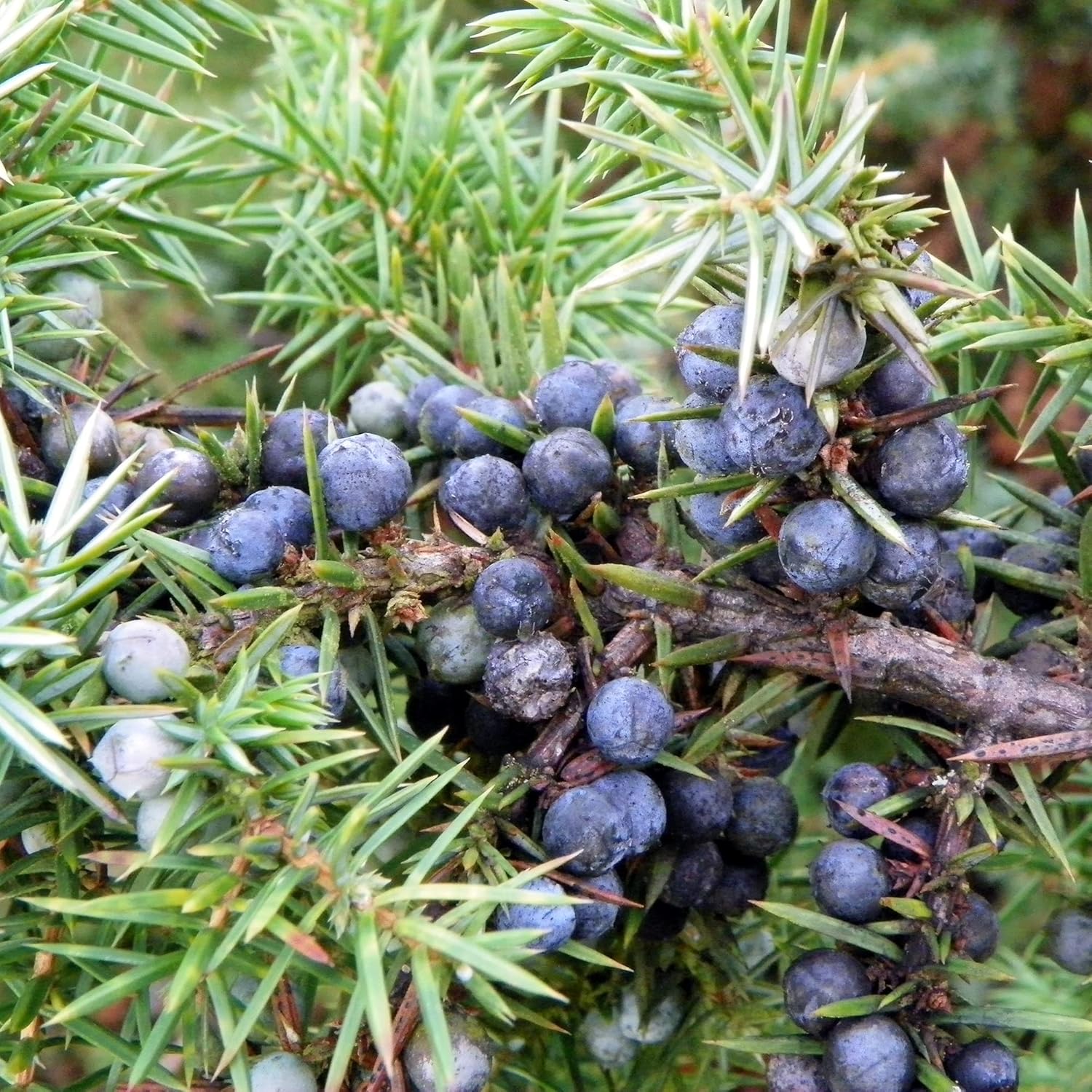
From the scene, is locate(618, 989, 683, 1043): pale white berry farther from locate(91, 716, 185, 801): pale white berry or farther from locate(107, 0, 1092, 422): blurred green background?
locate(107, 0, 1092, 422): blurred green background

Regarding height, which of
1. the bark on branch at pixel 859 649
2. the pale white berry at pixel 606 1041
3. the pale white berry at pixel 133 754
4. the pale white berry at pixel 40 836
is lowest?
the pale white berry at pixel 606 1041

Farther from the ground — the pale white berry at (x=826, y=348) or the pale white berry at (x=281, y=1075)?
the pale white berry at (x=826, y=348)

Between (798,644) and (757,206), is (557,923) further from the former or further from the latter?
(757,206)

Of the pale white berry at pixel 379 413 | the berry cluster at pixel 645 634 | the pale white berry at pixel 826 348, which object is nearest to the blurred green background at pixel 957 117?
the pale white berry at pixel 379 413

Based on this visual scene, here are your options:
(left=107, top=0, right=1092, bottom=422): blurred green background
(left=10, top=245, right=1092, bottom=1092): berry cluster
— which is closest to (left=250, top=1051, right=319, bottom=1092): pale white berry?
(left=10, top=245, right=1092, bottom=1092): berry cluster

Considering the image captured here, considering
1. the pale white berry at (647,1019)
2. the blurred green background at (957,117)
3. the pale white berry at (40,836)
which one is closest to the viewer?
the pale white berry at (40,836)

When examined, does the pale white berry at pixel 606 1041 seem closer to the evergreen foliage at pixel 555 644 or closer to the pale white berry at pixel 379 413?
the evergreen foliage at pixel 555 644
